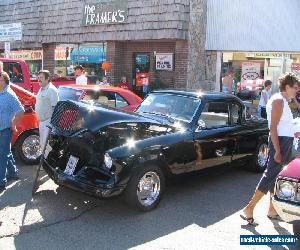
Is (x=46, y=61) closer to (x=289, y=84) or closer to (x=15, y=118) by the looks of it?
(x=15, y=118)

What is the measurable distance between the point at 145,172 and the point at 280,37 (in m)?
12.3

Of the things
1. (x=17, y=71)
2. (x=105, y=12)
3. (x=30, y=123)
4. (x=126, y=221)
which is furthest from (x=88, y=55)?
(x=126, y=221)

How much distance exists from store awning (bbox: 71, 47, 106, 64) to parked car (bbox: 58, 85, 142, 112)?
8.33 m

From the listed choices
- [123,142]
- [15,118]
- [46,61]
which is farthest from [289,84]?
[46,61]

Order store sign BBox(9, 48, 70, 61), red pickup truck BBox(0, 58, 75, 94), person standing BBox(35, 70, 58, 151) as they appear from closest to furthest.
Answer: person standing BBox(35, 70, 58, 151), red pickup truck BBox(0, 58, 75, 94), store sign BBox(9, 48, 70, 61)

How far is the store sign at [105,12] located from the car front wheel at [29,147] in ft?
28.7

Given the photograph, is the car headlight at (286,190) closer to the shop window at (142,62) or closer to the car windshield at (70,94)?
the car windshield at (70,94)

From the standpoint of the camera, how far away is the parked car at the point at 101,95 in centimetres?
862

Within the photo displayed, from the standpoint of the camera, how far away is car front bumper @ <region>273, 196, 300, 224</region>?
4.08 meters

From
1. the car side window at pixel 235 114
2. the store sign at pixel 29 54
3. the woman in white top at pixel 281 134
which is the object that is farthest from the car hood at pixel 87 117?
the store sign at pixel 29 54

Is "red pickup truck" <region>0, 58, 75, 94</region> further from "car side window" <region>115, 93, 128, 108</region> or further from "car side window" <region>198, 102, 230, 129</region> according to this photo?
"car side window" <region>198, 102, 230, 129</region>

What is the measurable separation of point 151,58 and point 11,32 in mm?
4946

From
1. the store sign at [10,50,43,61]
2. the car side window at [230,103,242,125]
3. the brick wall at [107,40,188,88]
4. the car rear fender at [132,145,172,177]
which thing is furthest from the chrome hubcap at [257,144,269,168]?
the store sign at [10,50,43,61]

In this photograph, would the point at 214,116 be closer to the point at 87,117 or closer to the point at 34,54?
the point at 87,117
